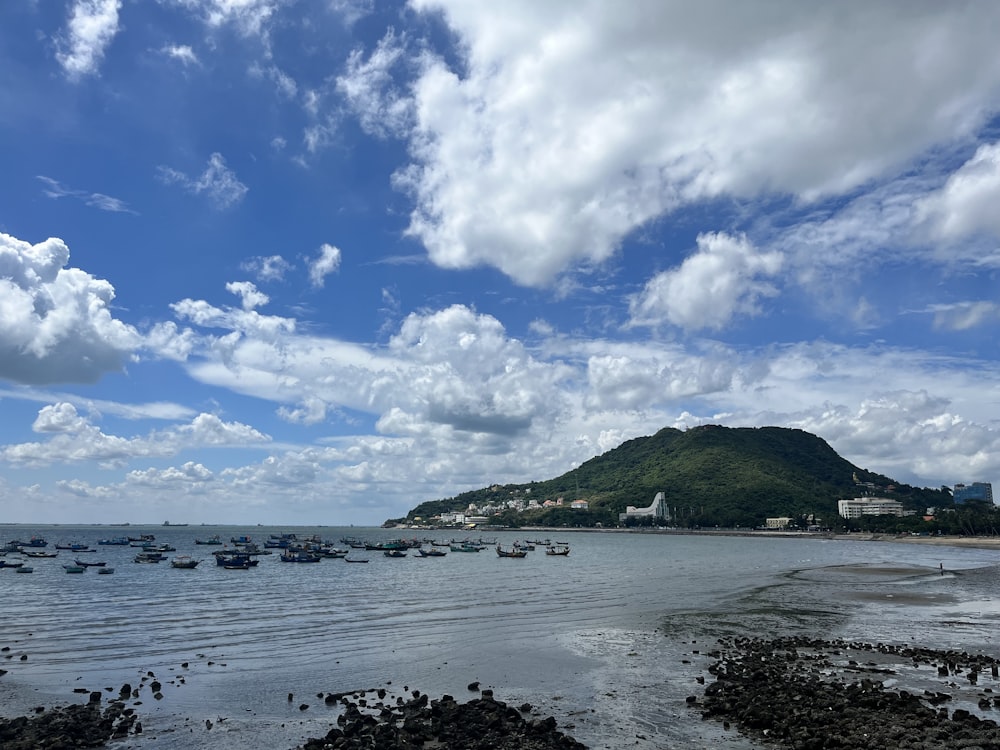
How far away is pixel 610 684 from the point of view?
26688 millimetres

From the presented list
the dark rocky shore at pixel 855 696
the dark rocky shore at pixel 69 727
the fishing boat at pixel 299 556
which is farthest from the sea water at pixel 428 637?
the fishing boat at pixel 299 556

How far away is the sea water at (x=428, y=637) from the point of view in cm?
2306

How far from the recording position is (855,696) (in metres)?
22.4

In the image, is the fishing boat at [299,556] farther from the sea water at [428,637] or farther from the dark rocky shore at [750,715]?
the dark rocky shore at [750,715]

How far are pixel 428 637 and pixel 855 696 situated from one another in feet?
72.3

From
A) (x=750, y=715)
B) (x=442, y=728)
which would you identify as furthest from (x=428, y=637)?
(x=750, y=715)

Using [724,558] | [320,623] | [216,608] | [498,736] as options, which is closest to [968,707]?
[498,736]

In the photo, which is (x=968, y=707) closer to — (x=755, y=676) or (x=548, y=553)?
(x=755, y=676)

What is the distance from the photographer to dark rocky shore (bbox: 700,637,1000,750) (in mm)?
18797

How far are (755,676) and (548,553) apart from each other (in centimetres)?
10162

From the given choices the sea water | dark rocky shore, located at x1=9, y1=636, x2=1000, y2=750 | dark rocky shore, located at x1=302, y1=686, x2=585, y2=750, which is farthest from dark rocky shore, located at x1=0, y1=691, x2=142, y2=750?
dark rocky shore, located at x1=302, y1=686, x2=585, y2=750

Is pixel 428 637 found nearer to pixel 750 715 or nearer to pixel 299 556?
pixel 750 715

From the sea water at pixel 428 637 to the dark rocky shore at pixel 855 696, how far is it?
1.48 metres

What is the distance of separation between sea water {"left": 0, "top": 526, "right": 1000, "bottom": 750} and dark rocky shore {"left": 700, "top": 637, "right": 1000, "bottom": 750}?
1481mm
